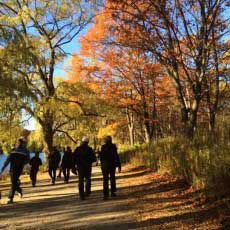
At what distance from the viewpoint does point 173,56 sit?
1434 cm

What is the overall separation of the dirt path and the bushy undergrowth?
0.53 metres

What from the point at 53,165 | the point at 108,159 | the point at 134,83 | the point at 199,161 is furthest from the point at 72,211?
the point at 134,83

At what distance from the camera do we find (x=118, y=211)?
9172 millimetres

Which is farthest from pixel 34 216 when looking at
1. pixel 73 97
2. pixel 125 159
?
pixel 125 159

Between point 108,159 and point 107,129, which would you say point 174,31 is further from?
point 107,129

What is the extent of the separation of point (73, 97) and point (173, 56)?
1318cm

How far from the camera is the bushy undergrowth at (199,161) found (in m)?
8.87

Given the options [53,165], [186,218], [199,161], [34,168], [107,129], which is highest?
[107,129]

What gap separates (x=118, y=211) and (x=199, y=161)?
2998mm

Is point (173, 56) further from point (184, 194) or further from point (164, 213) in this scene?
point (164, 213)

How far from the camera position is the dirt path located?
25.2ft

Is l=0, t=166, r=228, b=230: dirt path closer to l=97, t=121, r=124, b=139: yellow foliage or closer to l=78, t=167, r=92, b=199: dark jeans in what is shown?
l=78, t=167, r=92, b=199: dark jeans

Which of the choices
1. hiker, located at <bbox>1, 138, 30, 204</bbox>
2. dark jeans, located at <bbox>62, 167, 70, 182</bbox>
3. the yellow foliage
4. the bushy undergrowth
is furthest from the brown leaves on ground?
the yellow foliage

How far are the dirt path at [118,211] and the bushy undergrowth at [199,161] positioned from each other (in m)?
0.53
